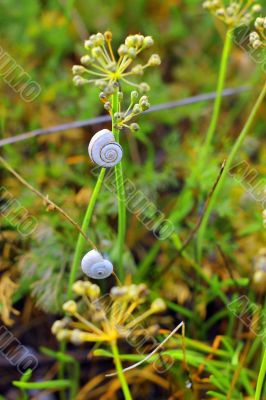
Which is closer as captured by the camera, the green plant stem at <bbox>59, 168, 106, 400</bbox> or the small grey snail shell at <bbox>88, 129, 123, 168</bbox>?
the small grey snail shell at <bbox>88, 129, 123, 168</bbox>

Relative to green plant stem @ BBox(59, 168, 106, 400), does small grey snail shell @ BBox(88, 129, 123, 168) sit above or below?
above

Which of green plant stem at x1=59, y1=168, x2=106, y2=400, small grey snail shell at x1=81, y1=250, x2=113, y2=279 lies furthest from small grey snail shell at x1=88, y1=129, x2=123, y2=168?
small grey snail shell at x1=81, y1=250, x2=113, y2=279

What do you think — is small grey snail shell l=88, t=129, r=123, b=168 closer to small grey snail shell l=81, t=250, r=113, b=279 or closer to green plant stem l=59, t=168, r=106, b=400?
green plant stem l=59, t=168, r=106, b=400

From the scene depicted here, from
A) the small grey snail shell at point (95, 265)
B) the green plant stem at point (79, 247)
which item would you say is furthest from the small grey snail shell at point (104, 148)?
the small grey snail shell at point (95, 265)

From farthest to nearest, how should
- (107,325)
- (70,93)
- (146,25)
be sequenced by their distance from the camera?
(146,25)
(70,93)
(107,325)

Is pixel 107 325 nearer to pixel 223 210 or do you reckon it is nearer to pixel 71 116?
pixel 223 210

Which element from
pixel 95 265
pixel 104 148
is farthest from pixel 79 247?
pixel 104 148

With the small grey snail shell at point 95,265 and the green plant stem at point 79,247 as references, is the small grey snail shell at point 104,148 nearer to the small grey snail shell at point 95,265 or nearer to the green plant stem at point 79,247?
the green plant stem at point 79,247

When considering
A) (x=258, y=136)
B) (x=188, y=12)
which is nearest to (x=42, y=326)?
(x=258, y=136)
